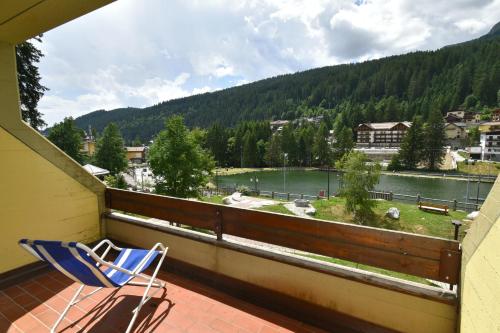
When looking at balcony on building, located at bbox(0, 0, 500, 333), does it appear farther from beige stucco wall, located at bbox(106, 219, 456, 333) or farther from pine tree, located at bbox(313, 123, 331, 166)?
pine tree, located at bbox(313, 123, 331, 166)

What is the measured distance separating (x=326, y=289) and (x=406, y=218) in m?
19.8

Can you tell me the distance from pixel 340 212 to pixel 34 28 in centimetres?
2086

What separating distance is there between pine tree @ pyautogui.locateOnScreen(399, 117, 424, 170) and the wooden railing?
5734 cm

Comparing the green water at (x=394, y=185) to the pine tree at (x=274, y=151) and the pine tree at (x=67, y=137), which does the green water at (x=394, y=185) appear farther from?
the pine tree at (x=67, y=137)

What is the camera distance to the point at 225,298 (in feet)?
7.77

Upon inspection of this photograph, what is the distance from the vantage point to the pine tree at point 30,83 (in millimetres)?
8570

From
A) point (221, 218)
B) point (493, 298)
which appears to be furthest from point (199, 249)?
point (493, 298)

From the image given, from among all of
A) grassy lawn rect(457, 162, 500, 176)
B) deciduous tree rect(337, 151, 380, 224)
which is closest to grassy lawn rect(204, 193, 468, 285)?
deciduous tree rect(337, 151, 380, 224)

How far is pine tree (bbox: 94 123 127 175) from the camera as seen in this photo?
3297 cm

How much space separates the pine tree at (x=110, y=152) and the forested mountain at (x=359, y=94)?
214 ft

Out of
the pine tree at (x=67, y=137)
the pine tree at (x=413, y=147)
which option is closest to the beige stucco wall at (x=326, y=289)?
the pine tree at (x=67, y=137)

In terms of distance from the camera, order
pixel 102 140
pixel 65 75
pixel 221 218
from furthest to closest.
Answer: pixel 102 140
pixel 65 75
pixel 221 218

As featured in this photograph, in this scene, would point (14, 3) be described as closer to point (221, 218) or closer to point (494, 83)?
point (221, 218)

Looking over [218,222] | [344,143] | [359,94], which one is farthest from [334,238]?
[359,94]
